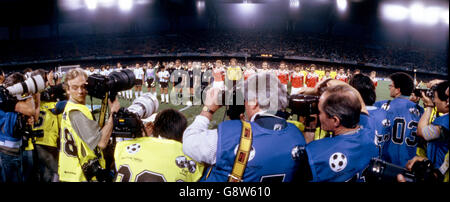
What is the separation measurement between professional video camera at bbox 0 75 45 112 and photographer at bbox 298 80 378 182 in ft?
8.46

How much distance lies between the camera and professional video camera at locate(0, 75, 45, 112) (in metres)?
2.30

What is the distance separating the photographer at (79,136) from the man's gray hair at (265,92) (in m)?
1.28

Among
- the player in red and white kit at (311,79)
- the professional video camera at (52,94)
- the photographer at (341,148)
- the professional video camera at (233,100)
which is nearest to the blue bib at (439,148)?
the photographer at (341,148)

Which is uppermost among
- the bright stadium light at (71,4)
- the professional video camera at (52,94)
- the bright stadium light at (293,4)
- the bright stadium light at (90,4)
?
the bright stadium light at (293,4)

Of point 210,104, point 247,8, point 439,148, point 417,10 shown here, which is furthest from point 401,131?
point 247,8

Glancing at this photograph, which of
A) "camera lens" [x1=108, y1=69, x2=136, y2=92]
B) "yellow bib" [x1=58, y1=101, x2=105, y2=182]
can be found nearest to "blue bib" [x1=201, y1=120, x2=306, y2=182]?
"camera lens" [x1=108, y1=69, x2=136, y2=92]

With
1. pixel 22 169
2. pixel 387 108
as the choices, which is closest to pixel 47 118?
pixel 22 169

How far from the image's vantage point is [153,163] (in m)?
1.55

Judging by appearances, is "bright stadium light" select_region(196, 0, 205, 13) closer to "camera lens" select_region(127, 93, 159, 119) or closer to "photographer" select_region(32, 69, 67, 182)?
"photographer" select_region(32, 69, 67, 182)

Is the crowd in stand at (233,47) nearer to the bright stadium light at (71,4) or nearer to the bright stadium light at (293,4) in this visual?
the bright stadium light at (293,4)

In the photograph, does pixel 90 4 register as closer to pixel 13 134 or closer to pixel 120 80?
pixel 13 134

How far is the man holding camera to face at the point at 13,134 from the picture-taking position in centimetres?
260
